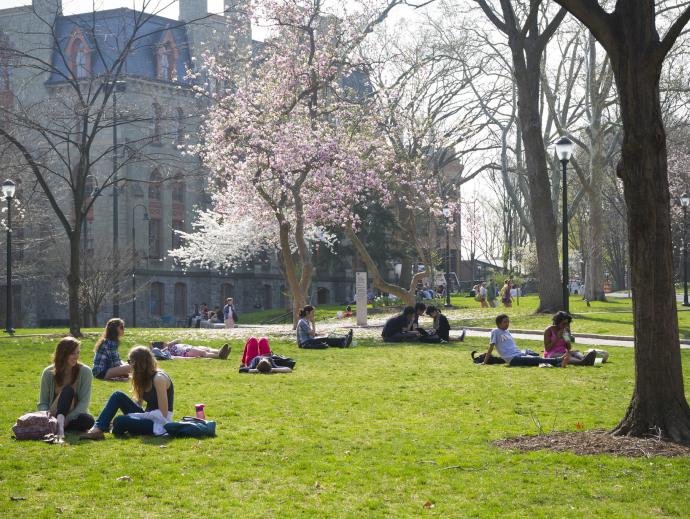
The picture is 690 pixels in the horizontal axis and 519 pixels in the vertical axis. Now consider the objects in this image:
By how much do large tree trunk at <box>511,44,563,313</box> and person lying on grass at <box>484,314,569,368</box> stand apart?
14.2 meters

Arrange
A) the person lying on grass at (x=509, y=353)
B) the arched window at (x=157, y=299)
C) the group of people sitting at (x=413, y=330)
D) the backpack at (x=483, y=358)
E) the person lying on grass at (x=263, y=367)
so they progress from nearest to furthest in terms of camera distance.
Answer: the person lying on grass at (x=263, y=367) < the person lying on grass at (x=509, y=353) < the backpack at (x=483, y=358) < the group of people sitting at (x=413, y=330) < the arched window at (x=157, y=299)

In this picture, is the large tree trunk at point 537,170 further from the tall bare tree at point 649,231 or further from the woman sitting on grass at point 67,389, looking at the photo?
the woman sitting on grass at point 67,389

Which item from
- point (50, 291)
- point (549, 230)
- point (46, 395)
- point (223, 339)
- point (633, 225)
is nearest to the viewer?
point (633, 225)

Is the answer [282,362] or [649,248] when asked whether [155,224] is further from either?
[649,248]

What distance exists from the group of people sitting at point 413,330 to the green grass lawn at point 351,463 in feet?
31.9

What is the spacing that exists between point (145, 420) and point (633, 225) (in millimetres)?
5131

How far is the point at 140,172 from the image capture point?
62.2m

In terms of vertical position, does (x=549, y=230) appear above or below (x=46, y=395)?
above

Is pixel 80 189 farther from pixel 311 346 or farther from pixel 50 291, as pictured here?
pixel 50 291

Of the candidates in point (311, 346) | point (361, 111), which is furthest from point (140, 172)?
point (311, 346)

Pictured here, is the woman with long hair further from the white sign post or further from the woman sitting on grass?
the white sign post

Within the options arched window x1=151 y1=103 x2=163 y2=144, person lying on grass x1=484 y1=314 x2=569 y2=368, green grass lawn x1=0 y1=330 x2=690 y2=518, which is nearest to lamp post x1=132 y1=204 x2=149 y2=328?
arched window x1=151 y1=103 x2=163 y2=144

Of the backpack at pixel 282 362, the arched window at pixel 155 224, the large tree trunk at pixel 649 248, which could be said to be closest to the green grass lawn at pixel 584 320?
the backpack at pixel 282 362

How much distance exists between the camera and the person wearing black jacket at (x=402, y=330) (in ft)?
81.1
